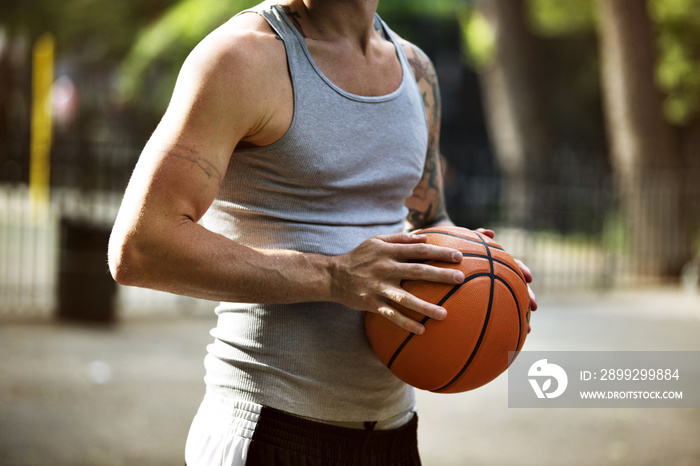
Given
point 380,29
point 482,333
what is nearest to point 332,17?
point 380,29

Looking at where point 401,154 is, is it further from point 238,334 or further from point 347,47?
point 238,334

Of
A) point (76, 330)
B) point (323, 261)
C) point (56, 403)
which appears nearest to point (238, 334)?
point (323, 261)

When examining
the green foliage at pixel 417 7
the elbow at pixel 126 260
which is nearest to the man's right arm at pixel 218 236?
the elbow at pixel 126 260

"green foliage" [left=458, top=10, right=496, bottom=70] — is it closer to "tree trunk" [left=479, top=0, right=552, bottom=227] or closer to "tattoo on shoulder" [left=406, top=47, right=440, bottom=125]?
"tree trunk" [left=479, top=0, right=552, bottom=227]

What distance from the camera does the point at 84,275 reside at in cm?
856

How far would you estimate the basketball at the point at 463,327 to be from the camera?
83.6 inches

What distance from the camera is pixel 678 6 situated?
15688 mm

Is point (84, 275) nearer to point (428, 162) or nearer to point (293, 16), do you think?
point (428, 162)

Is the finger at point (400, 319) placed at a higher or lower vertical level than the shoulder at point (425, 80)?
lower

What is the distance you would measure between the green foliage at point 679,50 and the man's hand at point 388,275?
15440 mm

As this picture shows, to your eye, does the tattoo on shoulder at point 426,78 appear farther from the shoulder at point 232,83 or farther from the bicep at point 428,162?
the shoulder at point 232,83

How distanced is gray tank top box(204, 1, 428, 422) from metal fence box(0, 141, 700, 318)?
673 cm

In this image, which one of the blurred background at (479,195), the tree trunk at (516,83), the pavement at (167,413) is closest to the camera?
the pavement at (167,413)

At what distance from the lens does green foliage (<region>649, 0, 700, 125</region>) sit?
632 inches
